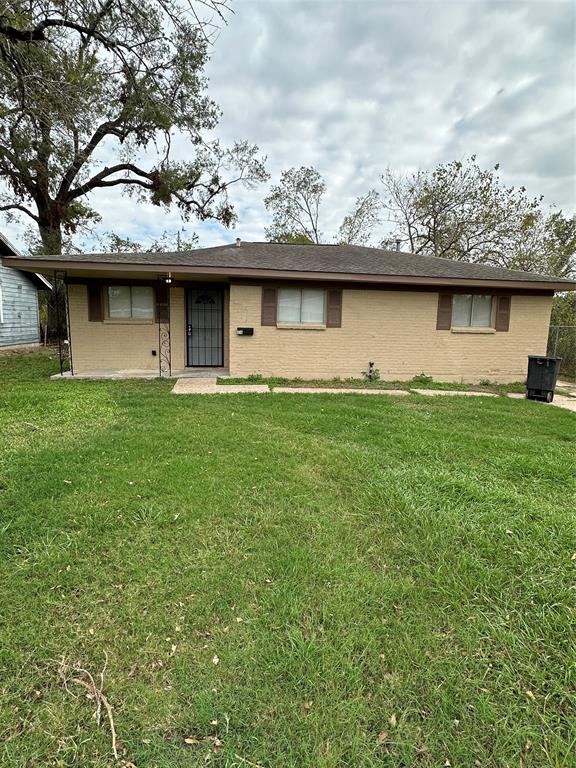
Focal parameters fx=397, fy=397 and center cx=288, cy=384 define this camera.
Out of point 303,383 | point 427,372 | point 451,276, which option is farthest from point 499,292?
point 303,383

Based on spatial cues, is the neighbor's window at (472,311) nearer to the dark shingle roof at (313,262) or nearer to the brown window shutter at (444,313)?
the brown window shutter at (444,313)

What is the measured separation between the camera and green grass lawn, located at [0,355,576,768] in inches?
57.5

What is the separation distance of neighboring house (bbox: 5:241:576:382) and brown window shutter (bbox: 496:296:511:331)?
0.02 m

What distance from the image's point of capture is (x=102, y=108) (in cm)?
1016

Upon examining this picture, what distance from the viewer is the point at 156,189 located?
1942 cm

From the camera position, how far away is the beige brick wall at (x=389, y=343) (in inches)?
360

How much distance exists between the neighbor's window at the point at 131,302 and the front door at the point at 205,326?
A: 0.96m

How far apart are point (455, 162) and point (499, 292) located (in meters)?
13.6

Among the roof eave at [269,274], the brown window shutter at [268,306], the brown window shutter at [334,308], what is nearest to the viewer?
the roof eave at [269,274]

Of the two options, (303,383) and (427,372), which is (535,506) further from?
(427,372)

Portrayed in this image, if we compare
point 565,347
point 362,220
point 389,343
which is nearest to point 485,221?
point 362,220

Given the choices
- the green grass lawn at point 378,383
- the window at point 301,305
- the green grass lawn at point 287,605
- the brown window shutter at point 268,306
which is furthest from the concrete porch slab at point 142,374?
the green grass lawn at point 287,605

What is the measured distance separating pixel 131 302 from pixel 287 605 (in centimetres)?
933

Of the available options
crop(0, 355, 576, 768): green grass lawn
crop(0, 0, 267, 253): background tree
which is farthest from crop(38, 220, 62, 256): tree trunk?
crop(0, 355, 576, 768): green grass lawn
